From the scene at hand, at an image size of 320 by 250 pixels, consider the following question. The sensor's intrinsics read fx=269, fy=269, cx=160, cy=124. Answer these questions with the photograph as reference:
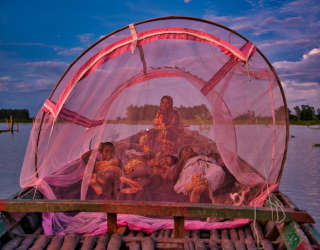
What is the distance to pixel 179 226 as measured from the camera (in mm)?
2463

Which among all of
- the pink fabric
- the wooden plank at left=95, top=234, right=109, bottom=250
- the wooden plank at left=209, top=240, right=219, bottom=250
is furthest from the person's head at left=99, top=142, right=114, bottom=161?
the wooden plank at left=209, top=240, right=219, bottom=250

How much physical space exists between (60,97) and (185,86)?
176 cm

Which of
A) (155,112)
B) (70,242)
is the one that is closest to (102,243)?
(70,242)

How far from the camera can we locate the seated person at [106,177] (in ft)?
10.7

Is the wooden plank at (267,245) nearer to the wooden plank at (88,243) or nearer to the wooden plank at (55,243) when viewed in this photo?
the wooden plank at (88,243)

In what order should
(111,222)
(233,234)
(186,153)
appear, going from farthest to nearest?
(186,153) → (233,234) → (111,222)

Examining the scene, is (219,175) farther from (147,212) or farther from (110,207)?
(110,207)

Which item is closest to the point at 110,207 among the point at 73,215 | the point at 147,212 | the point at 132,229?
the point at 147,212

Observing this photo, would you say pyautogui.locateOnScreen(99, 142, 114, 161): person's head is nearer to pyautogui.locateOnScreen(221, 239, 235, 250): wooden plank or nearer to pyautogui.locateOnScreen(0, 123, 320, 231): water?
pyautogui.locateOnScreen(221, 239, 235, 250): wooden plank

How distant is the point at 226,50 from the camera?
307 centimetres

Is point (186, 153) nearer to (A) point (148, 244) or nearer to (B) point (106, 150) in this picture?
(B) point (106, 150)

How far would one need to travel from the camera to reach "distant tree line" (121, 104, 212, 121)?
377 centimetres

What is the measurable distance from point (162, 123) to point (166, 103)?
0.99ft

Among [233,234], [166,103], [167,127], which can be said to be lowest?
[233,234]
